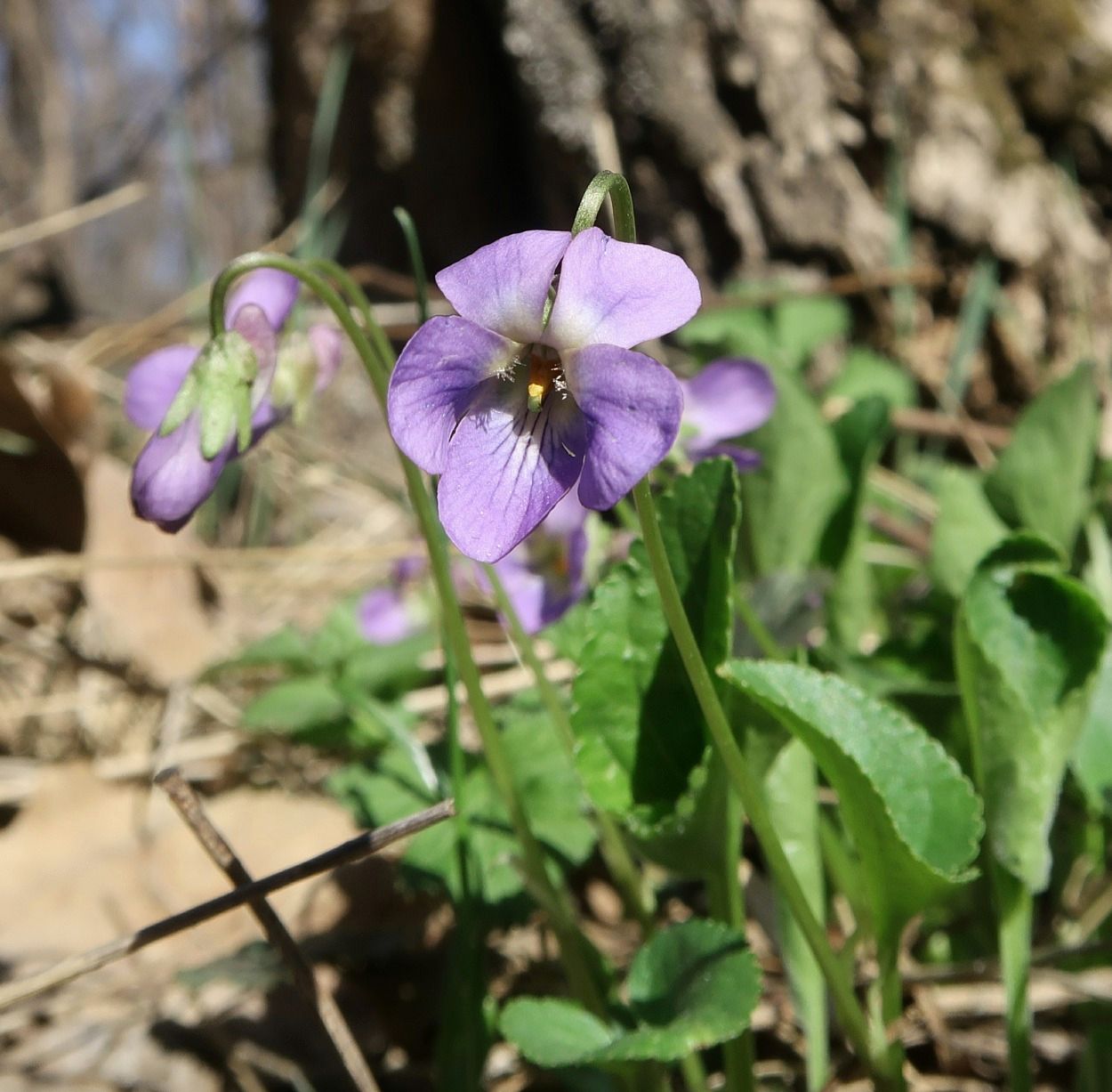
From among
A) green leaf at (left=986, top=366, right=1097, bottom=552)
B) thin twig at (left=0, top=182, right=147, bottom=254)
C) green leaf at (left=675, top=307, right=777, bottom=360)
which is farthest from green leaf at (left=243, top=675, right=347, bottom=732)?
thin twig at (left=0, top=182, right=147, bottom=254)

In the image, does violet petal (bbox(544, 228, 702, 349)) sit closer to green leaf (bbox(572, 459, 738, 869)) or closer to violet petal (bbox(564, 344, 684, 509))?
violet petal (bbox(564, 344, 684, 509))

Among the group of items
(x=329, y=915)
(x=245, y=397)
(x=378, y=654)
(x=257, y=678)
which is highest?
(x=245, y=397)

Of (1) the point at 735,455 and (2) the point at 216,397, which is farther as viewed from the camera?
(1) the point at 735,455

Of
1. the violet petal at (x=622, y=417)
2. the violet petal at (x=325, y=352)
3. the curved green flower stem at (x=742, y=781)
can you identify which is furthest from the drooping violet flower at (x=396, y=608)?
the violet petal at (x=622, y=417)

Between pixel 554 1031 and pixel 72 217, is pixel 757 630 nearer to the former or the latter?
pixel 554 1031

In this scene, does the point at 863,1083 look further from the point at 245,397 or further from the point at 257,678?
the point at 257,678

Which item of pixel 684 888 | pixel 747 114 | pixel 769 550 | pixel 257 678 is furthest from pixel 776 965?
pixel 747 114

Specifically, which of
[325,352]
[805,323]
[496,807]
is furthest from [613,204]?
[805,323]
